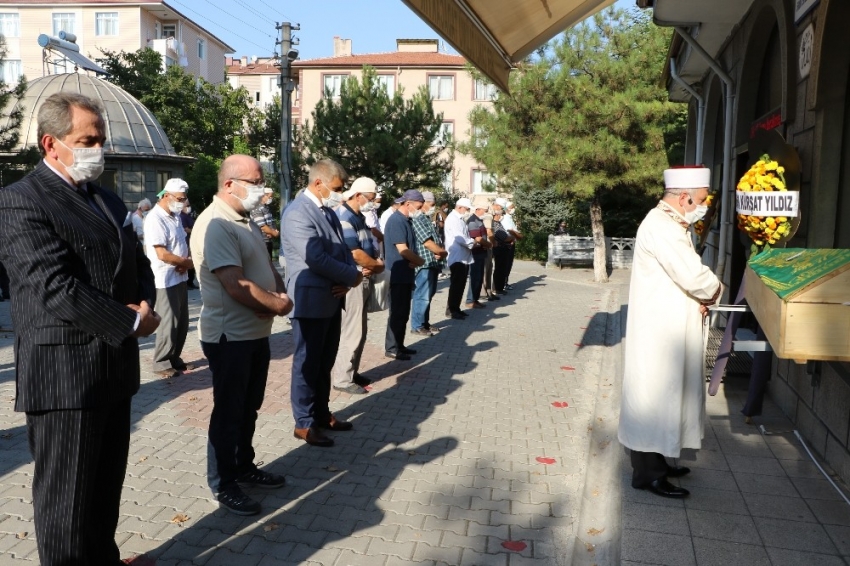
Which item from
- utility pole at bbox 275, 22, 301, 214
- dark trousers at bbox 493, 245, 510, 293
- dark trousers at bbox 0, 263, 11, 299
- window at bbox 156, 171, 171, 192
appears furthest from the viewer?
window at bbox 156, 171, 171, 192

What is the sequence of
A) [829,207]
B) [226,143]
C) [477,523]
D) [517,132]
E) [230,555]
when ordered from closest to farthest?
1. [230,555]
2. [477,523]
3. [829,207]
4. [517,132]
5. [226,143]

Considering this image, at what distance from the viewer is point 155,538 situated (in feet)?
13.0

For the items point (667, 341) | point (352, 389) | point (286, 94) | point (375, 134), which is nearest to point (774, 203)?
point (667, 341)

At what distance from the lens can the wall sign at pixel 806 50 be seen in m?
5.42

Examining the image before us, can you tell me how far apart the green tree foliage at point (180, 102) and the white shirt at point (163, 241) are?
106 feet

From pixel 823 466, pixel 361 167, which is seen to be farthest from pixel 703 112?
pixel 361 167

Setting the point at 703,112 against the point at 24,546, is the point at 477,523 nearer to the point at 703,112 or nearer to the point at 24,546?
the point at 24,546

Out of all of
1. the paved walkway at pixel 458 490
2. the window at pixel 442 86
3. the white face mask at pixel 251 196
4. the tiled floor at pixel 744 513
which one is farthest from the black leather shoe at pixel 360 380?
the window at pixel 442 86

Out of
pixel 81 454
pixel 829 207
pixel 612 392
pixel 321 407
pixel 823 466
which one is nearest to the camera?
pixel 81 454

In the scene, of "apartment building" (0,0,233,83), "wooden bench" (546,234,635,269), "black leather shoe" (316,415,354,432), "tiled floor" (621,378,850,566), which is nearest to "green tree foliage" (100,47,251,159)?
"apartment building" (0,0,233,83)

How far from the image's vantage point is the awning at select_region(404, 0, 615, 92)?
3721 mm

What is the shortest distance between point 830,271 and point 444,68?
42920mm

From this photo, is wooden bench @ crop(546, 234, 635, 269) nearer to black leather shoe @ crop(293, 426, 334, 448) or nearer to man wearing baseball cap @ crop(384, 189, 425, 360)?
man wearing baseball cap @ crop(384, 189, 425, 360)

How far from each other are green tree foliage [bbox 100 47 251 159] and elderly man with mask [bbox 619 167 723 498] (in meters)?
36.4
